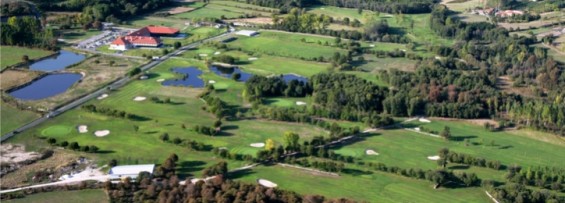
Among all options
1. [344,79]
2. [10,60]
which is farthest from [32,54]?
[344,79]

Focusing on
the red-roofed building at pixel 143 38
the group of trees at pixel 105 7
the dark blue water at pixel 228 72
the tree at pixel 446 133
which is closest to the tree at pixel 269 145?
the tree at pixel 446 133

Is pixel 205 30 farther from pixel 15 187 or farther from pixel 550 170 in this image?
pixel 550 170

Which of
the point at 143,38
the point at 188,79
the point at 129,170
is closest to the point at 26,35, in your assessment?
the point at 143,38

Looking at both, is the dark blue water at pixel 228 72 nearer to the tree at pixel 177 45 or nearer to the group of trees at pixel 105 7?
the tree at pixel 177 45

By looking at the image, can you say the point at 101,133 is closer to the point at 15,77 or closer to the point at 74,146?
the point at 74,146

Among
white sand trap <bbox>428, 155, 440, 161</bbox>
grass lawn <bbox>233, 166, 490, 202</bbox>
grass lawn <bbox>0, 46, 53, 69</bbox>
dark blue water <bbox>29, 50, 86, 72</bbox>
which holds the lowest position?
grass lawn <bbox>233, 166, 490, 202</bbox>

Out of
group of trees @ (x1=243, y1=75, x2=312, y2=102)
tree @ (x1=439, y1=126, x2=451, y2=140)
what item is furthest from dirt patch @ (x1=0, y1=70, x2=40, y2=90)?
tree @ (x1=439, y1=126, x2=451, y2=140)

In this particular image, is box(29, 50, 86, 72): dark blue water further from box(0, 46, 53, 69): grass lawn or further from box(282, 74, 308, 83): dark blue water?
box(282, 74, 308, 83): dark blue water
